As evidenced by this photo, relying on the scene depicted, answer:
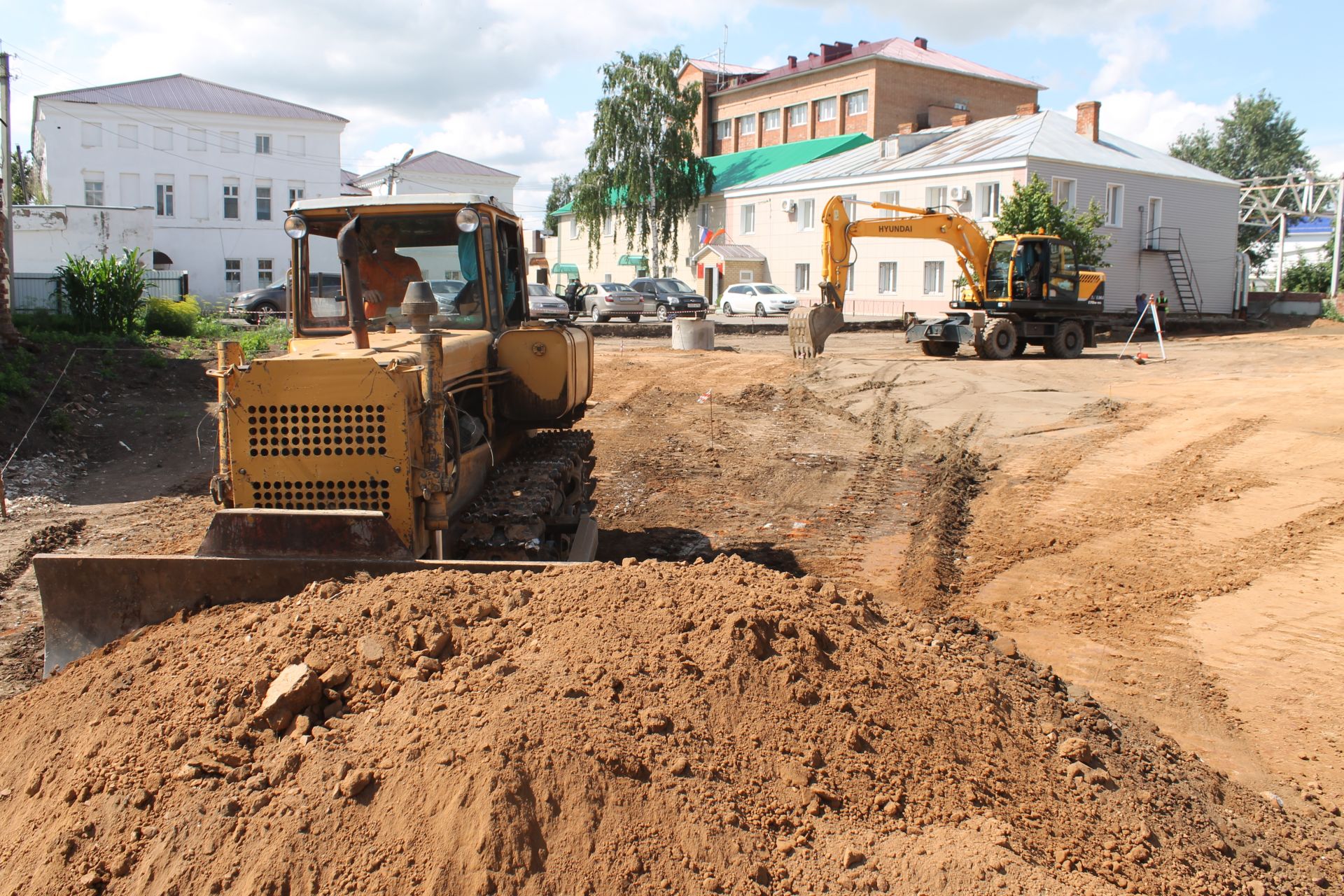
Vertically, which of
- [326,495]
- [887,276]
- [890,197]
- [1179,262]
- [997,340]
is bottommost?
[326,495]

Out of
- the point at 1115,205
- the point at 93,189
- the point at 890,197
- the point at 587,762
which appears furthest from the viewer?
the point at 93,189

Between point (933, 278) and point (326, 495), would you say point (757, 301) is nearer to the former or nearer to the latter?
point (933, 278)

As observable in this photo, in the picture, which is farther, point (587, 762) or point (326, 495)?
point (326, 495)

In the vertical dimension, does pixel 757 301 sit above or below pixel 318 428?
above

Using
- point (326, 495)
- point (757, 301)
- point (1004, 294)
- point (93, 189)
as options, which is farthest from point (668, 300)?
point (326, 495)

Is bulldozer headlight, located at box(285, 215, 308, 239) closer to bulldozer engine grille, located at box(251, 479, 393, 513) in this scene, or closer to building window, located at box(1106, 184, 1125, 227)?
bulldozer engine grille, located at box(251, 479, 393, 513)

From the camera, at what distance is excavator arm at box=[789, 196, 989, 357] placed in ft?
72.2

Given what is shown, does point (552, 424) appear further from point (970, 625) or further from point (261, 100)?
point (261, 100)

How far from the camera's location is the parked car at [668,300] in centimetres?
3728

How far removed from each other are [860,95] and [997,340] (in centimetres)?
3619

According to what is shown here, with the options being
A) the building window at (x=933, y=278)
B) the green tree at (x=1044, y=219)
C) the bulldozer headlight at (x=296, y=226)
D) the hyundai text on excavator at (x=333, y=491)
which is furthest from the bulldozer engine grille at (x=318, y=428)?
the building window at (x=933, y=278)

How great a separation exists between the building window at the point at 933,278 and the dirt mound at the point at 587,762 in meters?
37.4

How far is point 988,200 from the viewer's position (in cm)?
3753

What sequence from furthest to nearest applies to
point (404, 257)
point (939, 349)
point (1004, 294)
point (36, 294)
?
1. point (939, 349)
2. point (1004, 294)
3. point (36, 294)
4. point (404, 257)
